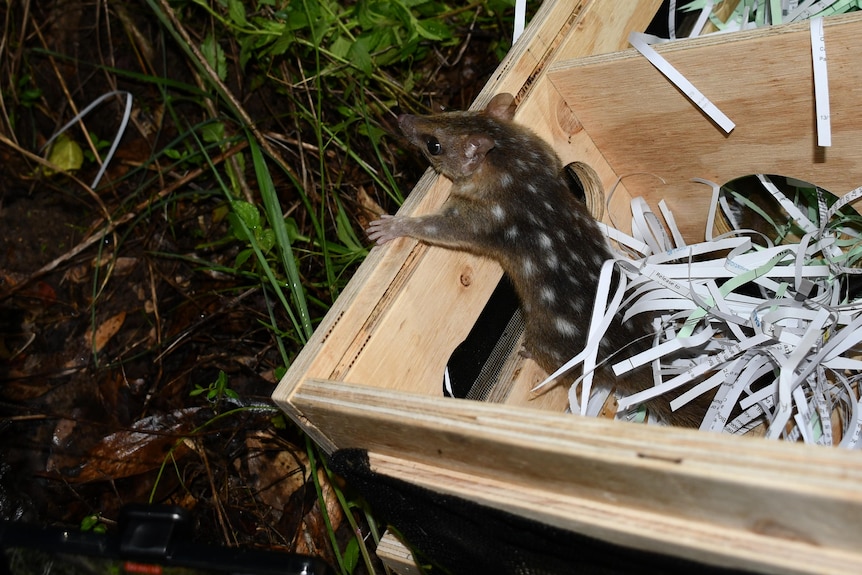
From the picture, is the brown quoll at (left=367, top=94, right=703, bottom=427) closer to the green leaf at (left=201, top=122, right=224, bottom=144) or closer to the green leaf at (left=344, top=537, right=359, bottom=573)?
the green leaf at (left=344, top=537, right=359, bottom=573)

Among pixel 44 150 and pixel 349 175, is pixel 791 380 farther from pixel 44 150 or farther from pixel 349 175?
pixel 44 150

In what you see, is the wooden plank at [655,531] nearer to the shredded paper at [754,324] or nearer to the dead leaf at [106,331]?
the shredded paper at [754,324]

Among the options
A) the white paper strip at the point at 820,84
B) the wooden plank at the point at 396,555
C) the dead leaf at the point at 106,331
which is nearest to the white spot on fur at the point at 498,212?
the white paper strip at the point at 820,84

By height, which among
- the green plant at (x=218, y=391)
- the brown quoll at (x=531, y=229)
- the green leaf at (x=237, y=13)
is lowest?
the green plant at (x=218, y=391)

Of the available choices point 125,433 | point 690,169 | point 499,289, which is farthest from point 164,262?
point 690,169

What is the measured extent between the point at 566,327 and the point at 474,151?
0.70 meters

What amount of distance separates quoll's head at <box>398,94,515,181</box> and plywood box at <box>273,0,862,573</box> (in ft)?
0.20

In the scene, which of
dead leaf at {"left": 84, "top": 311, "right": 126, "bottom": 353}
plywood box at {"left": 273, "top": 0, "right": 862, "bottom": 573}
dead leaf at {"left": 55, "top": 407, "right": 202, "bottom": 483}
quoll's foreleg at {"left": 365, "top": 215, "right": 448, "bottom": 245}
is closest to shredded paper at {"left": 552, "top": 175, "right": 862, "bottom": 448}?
plywood box at {"left": 273, "top": 0, "right": 862, "bottom": 573}

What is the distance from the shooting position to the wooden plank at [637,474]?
123 cm

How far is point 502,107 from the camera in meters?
2.70

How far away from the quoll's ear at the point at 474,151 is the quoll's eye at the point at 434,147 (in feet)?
0.30

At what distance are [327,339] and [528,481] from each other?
684mm

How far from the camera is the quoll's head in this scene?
271cm

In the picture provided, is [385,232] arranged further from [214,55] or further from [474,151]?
[214,55]
